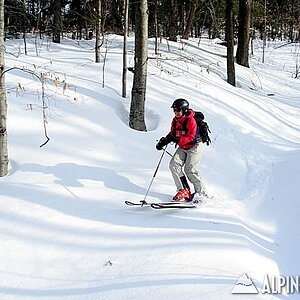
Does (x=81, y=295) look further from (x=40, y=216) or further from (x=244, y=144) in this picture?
(x=244, y=144)

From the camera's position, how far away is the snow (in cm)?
459

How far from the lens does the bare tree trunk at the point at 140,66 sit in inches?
346

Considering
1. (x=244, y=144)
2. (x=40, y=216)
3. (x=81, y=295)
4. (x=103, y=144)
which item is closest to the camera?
(x=81, y=295)

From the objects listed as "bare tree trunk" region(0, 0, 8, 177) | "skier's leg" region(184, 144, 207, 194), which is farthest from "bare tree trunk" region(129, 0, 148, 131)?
"bare tree trunk" region(0, 0, 8, 177)

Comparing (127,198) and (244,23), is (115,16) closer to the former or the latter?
(244,23)

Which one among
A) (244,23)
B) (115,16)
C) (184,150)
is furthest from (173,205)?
(244,23)

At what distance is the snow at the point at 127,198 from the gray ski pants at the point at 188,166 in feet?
1.09

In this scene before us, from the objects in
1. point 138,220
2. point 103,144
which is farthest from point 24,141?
point 138,220

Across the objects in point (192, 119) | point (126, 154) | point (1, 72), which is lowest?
point (126, 154)

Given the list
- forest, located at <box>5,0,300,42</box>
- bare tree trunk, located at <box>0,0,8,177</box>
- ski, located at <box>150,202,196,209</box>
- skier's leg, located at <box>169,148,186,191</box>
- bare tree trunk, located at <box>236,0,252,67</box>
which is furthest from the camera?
bare tree trunk, located at <box>236,0,252,67</box>

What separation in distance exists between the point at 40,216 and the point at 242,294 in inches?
116

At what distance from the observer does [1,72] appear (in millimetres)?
6109

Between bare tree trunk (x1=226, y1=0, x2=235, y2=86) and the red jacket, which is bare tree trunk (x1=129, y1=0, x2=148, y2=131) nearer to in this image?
the red jacket

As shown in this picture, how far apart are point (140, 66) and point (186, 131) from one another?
9.06ft
